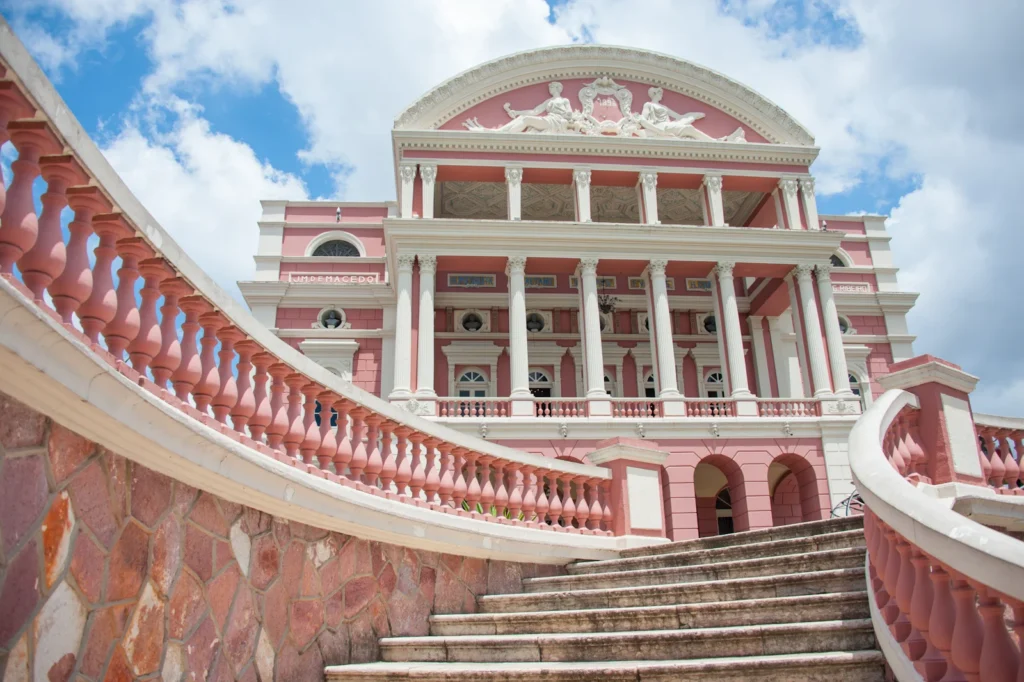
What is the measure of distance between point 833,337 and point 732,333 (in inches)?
110

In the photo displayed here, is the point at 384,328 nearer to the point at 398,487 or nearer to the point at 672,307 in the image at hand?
the point at 672,307

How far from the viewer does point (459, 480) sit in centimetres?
671

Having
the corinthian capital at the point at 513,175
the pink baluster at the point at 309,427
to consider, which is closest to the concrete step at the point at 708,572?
the pink baluster at the point at 309,427

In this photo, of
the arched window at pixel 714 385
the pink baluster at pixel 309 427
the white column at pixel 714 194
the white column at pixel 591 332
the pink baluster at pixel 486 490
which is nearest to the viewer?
the pink baluster at pixel 309 427

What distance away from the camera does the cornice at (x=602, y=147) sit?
2206cm

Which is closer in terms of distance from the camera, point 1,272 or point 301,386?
point 1,272

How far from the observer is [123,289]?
11.4ft

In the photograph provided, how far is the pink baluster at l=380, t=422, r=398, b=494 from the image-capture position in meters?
5.84

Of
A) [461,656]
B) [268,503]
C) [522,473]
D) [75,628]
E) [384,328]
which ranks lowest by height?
[461,656]

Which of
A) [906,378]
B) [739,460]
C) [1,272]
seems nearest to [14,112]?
[1,272]

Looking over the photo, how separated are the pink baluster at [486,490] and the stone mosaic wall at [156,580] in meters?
1.43

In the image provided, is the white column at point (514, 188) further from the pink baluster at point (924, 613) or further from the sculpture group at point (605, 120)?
the pink baluster at point (924, 613)

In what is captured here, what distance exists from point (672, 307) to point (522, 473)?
17656 mm

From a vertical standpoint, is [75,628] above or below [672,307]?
below
